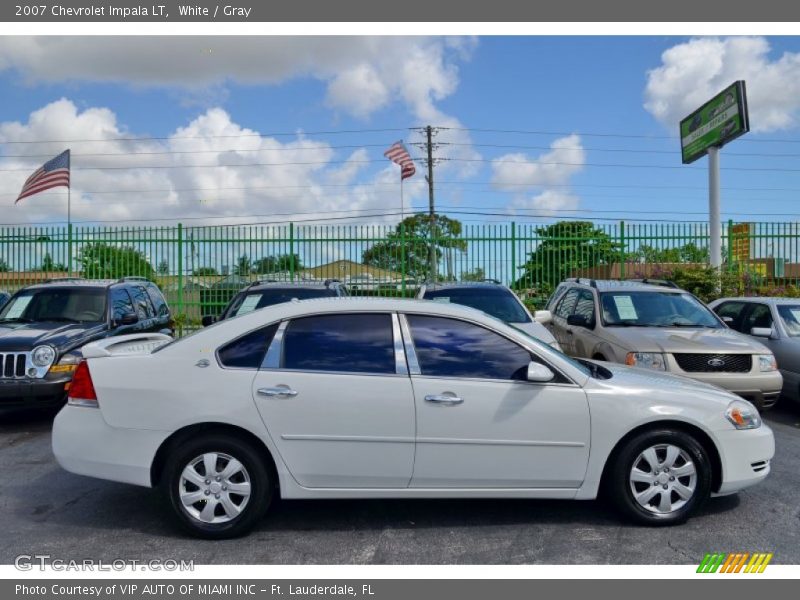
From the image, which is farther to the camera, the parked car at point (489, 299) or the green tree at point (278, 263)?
the green tree at point (278, 263)

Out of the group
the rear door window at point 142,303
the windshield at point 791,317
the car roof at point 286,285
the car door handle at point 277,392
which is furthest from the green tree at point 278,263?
the car door handle at point 277,392

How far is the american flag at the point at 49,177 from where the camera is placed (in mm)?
18188

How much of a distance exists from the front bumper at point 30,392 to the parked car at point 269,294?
6.80ft

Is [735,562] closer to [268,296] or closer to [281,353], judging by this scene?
[281,353]

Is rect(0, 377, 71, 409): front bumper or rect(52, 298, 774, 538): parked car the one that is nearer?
rect(52, 298, 774, 538): parked car

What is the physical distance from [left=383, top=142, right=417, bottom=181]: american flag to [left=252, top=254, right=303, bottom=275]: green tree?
29.3 feet

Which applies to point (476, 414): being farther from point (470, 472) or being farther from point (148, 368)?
point (148, 368)

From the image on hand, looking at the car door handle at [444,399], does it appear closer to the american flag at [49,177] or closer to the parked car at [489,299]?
the parked car at [489,299]

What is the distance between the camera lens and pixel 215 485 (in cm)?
439

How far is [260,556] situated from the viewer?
4191mm

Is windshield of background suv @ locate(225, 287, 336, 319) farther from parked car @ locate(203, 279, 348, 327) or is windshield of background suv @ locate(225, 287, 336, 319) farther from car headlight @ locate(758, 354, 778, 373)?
car headlight @ locate(758, 354, 778, 373)

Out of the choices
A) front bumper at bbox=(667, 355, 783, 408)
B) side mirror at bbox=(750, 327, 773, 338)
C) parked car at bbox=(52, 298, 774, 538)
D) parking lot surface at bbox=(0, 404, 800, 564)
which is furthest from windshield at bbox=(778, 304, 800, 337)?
parked car at bbox=(52, 298, 774, 538)

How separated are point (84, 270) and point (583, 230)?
40.6 feet

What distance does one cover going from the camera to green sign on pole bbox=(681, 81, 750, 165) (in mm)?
15234
